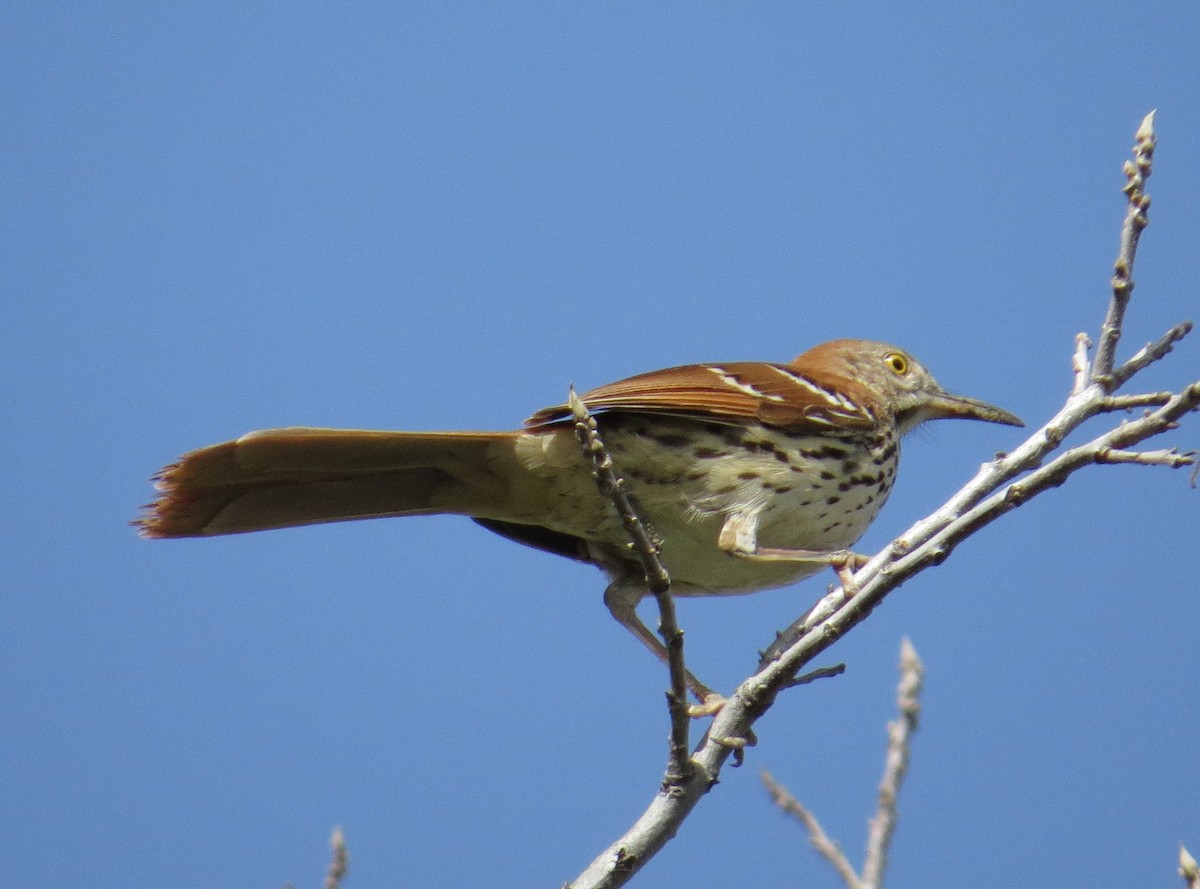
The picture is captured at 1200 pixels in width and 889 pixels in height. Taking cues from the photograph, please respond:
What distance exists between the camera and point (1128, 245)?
3.10 m

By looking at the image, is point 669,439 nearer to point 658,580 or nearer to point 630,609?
point 630,609

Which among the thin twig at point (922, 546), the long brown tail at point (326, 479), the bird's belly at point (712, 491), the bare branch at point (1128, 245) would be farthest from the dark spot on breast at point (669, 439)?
the bare branch at point (1128, 245)

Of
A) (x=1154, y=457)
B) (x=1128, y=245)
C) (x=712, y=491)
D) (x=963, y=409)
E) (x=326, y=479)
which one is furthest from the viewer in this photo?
(x=963, y=409)

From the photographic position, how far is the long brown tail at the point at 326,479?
12.7 feet

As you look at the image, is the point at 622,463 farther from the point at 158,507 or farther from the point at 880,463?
the point at 158,507

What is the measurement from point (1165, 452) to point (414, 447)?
7.36ft

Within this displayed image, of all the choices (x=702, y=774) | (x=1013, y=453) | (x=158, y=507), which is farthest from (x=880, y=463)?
(x=158, y=507)

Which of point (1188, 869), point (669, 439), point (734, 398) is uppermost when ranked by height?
point (734, 398)

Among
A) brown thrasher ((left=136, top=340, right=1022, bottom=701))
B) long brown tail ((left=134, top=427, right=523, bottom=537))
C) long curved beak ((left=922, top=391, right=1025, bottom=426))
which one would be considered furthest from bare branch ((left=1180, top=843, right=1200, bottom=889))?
long curved beak ((left=922, top=391, right=1025, bottom=426))

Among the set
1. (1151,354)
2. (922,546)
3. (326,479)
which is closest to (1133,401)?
(1151,354)

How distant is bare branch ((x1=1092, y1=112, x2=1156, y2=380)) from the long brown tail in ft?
5.83

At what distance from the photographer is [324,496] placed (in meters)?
4.16

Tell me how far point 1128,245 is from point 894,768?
1329 millimetres

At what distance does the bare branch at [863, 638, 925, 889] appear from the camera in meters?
2.75
